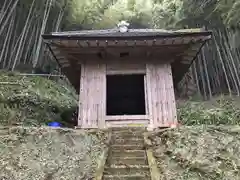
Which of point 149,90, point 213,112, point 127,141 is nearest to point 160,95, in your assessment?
point 149,90

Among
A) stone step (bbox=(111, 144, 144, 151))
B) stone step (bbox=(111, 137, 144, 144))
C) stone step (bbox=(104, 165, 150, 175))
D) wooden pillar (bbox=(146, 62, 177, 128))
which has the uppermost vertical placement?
wooden pillar (bbox=(146, 62, 177, 128))

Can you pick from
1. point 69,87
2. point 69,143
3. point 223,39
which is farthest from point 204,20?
point 69,143

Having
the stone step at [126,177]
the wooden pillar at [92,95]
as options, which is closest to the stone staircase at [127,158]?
the stone step at [126,177]

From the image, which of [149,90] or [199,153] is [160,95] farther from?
Answer: [199,153]

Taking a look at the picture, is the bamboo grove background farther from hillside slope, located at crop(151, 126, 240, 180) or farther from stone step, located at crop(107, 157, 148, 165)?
stone step, located at crop(107, 157, 148, 165)

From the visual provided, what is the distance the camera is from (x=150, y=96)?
7137 mm

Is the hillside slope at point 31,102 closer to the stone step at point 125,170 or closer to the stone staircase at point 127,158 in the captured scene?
the stone staircase at point 127,158

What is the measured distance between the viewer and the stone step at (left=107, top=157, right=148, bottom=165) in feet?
15.6

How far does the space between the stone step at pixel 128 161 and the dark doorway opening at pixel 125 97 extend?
551cm

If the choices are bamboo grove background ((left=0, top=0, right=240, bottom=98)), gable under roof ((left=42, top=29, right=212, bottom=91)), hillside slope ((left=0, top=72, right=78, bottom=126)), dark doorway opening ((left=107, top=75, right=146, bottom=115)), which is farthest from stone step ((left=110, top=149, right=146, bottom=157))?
bamboo grove background ((left=0, top=0, right=240, bottom=98))

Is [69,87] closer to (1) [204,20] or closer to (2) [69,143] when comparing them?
(1) [204,20]

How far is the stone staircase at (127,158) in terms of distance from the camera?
439 cm

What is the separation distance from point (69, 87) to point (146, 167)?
10498 mm

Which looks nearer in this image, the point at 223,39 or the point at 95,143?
the point at 95,143
